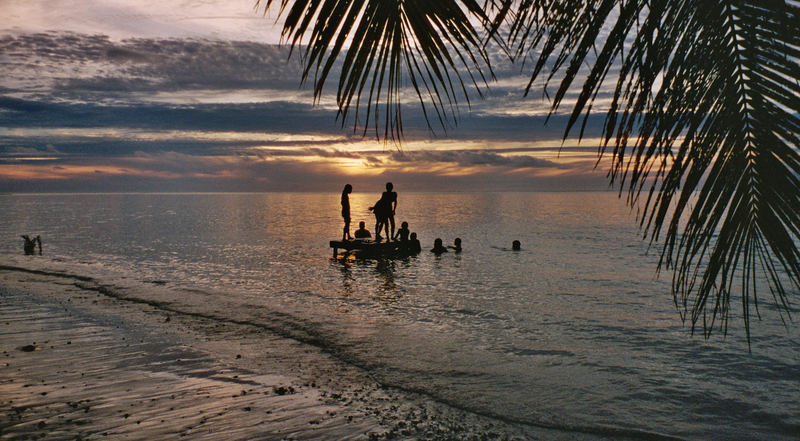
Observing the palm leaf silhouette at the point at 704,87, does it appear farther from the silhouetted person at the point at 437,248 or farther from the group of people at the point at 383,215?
the silhouetted person at the point at 437,248

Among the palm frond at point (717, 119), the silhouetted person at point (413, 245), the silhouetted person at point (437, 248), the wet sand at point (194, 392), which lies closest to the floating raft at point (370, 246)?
the silhouetted person at point (413, 245)

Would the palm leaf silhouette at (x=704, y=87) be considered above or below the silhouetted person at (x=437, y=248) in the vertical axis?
above

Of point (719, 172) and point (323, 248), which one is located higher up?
point (719, 172)

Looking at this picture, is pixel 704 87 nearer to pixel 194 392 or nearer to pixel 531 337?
pixel 194 392

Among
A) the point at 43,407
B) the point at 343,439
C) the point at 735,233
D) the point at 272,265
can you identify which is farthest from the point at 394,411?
the point at 272,265

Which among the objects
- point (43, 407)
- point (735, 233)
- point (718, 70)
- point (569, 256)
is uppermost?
point (718, 70)

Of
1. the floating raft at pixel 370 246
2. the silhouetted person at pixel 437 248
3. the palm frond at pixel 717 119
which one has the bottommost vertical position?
the silhouetted person at pixel 437 248

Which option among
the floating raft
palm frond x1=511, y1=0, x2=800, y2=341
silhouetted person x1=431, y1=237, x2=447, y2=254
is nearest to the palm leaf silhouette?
palm frond x1=511, y1=0, x2=800, y2=341

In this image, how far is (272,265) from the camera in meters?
28.9

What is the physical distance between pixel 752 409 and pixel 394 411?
6.03 m

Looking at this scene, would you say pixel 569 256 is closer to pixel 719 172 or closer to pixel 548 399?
pixel 548 399

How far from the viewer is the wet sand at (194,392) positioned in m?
7.09

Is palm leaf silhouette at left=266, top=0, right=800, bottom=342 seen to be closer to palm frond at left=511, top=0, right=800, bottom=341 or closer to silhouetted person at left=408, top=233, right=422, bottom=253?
palm frond at left=511, top=0, right=800, bottom=341

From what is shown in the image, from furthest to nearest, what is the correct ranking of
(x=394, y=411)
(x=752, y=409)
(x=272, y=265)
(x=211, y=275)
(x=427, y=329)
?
(x=272, y=265) < (x=211, y=275) < (x=427, y=329) < (x=752, y=409) < (x=394, y=411)
